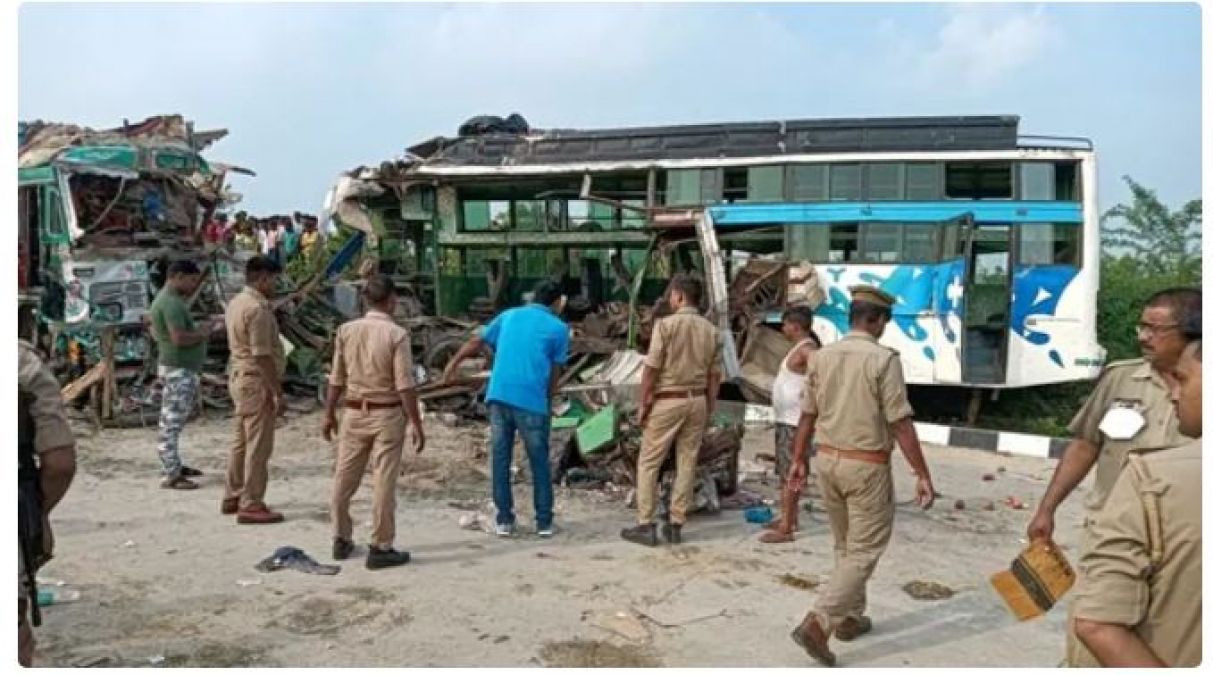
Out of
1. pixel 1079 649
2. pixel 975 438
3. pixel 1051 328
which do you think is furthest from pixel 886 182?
pixel 1079 649

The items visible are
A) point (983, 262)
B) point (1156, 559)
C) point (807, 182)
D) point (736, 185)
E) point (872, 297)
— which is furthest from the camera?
point (736, 185)

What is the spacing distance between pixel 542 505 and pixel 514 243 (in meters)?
7.31

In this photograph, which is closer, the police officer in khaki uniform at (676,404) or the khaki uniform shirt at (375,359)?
the khaki uniform shirt at (375,359)

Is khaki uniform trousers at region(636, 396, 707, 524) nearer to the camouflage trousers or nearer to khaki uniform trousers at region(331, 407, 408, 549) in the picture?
khaki uniform trousers at region(331, 407, 408, 549)

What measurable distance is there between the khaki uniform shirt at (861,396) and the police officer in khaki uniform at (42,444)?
2.85 meters

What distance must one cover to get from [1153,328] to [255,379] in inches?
196

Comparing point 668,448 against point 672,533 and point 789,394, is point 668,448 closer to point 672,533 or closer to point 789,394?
point 672,533

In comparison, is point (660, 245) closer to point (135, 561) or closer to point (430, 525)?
point (430, 525)

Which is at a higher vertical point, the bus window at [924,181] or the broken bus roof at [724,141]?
the broken bus roof at [724,141]

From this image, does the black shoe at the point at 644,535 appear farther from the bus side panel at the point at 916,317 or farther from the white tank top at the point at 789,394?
the bus side panel at the point at 916,317

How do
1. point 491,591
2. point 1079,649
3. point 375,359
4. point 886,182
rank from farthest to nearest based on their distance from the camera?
1. point 886,182
2. point 375,359
3. point 491,591
4. point 1079,649

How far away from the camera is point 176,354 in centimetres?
693

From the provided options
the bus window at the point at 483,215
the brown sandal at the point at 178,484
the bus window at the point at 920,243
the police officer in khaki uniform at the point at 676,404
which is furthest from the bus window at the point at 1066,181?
the brown sandal at the point at 178,484

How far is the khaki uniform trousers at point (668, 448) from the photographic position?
589cm
